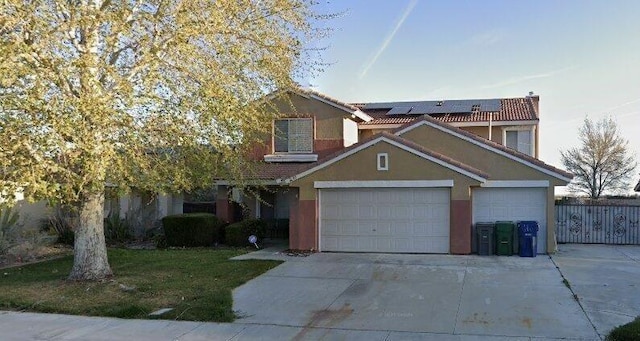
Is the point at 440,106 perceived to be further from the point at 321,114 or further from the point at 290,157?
the point at 290,157

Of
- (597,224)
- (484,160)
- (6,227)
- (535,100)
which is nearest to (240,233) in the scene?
(6,227)

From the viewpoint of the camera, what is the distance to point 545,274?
13.5 m

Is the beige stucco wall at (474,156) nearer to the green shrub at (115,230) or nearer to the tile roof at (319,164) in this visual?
the tile roof at (319,164)

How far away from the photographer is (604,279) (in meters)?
12.8

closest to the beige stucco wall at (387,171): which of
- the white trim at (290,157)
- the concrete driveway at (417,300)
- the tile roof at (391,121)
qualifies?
the concrete driveway at (417,300)

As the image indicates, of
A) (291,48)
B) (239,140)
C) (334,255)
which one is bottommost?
(334,255)

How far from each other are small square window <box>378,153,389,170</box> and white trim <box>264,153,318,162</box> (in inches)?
168

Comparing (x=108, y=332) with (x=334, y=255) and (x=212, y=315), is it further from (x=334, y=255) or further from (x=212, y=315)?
(x=334, y=255)

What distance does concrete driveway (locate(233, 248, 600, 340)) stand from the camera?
344 inches

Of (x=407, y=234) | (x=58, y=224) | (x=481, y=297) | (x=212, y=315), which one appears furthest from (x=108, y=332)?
(x=58, y=224)

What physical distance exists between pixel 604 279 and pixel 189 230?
13193mm

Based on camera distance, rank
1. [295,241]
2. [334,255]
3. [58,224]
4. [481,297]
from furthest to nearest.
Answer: [58,224] < [295,241] < [334,255] < [481,297]

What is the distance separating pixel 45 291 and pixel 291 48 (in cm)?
744

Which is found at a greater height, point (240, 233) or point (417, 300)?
point (240, 233)
